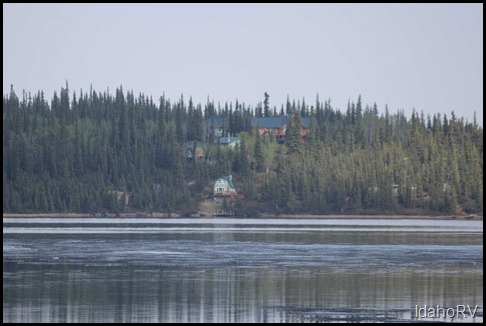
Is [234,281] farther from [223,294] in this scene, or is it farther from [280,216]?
[280,216]

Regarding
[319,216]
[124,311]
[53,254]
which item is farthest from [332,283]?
[319,216]

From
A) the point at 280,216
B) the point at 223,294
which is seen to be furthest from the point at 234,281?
the point at 280,216

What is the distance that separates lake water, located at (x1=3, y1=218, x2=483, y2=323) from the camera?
4369 cm

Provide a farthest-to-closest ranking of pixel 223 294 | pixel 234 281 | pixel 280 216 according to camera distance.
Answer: pixel 280 216 → pixel 234 281 → pixel 223 294

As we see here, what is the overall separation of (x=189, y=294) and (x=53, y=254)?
24282mm

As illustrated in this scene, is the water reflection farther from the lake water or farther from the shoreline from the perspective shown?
the shoreline

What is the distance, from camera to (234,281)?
182 feet

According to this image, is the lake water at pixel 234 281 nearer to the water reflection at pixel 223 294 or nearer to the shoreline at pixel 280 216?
the water reflection at pixel 223 294

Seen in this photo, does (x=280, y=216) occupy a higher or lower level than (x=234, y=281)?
higher

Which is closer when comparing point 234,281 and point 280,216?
point 234,281

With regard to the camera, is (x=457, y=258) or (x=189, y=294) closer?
(x=189, y=294)

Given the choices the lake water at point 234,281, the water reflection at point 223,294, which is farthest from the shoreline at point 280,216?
the water reflection at point 223,294

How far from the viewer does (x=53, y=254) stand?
235 ft

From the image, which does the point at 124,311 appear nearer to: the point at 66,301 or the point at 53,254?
the point at 66,301
